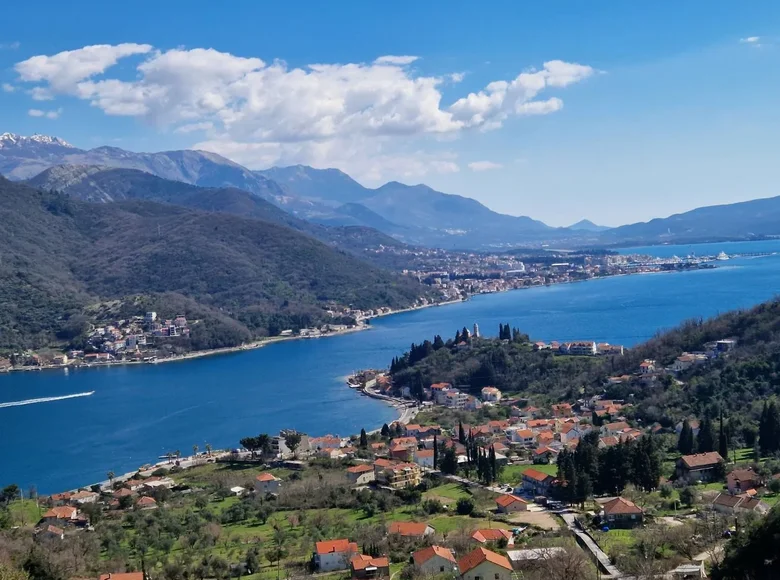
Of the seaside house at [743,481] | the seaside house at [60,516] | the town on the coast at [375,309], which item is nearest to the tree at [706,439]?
the seaside house at [743,481]

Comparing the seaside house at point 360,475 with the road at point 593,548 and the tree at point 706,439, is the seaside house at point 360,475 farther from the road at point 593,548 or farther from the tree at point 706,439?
the tree at point 706,439

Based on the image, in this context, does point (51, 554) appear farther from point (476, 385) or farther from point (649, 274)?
point (649, 274)

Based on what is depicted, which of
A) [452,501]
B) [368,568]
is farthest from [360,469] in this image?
[368,568]

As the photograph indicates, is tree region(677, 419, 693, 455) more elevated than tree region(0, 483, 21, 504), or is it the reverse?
tree region(677, 419, 693, 455)

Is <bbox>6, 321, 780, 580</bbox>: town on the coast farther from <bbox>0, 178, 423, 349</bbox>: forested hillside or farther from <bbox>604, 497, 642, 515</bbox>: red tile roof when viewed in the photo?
<bbox>0, 178, 423, 349</bbox>: forested hillside

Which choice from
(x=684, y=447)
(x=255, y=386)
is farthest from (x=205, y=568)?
(x=255, y=386)

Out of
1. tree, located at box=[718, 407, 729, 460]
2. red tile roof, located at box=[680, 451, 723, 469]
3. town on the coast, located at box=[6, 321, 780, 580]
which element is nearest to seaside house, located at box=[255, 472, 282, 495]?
town on the coast, located at box=[6, 321, 780, 580]

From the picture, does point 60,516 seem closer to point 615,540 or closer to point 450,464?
point 450,464
